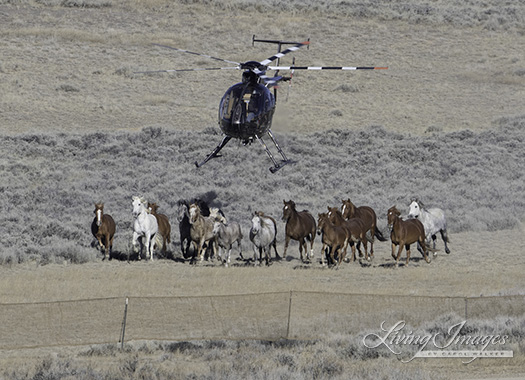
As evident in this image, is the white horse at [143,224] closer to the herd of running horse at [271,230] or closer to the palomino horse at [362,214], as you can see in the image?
the herd of running horse at [271,230]

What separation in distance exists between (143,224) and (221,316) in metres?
8.70

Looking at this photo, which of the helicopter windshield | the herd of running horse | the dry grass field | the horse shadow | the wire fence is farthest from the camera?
the helicopter windshield

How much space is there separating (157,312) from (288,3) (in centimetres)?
5823

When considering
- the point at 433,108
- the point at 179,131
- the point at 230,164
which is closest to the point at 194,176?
the point at 230,164

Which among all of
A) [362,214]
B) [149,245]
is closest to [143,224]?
[149,245]

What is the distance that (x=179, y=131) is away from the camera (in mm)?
A: 44094

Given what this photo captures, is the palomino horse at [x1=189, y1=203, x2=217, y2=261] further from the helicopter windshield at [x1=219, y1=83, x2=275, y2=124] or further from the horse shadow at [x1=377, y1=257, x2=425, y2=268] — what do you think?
the horse shadow at [x1=377, y1=257, x2=425, y2=268]

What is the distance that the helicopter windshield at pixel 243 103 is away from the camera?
2580 cm

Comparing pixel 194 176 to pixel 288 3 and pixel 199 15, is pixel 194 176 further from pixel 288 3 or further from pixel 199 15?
pixel 288 3

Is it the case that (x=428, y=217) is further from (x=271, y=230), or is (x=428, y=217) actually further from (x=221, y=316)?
(x=221, y=316)

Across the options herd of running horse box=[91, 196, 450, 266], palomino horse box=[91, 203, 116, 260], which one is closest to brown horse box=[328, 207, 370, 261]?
herd of running horse box=[91, 196, 450, 266]

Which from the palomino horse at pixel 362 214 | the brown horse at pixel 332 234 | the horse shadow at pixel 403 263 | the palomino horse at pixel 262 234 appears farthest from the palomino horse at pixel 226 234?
the horse shadow at pixel 403 263

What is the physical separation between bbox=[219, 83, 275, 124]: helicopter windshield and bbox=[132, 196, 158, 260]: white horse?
14.3ft

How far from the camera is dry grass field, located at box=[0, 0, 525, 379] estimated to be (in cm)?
1453
